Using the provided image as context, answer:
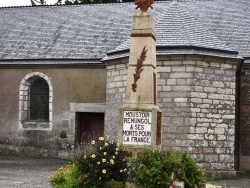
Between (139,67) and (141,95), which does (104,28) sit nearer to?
(139,67)

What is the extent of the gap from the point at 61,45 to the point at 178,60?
6.88 meters

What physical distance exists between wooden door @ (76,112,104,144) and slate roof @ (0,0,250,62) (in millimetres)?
2150

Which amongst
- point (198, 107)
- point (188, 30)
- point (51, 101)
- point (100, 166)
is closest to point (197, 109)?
point (198, 107)

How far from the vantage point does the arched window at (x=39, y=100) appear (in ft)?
62.2

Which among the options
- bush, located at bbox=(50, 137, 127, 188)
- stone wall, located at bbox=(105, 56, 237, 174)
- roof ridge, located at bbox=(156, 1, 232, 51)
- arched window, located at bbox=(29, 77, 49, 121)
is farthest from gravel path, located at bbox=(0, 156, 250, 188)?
roof ridge, located at bbox=(156, 1, 232, 51)

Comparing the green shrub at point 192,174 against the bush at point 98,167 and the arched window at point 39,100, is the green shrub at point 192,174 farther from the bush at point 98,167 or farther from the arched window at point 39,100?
the arched window at point 39,100

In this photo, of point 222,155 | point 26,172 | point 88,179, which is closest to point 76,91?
point 26,172

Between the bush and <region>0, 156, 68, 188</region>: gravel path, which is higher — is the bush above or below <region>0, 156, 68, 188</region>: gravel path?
above

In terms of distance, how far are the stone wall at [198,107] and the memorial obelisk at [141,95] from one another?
4402 mm

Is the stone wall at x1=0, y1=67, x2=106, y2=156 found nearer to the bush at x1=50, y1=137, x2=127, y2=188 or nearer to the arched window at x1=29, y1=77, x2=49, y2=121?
the arched window at x1=29, y1=77, x2=49, y2=121

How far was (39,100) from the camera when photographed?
19125 millimetres

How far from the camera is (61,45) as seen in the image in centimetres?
1908

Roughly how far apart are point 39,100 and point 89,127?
2.39 metres

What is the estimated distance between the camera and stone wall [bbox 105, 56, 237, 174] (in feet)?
43.7
